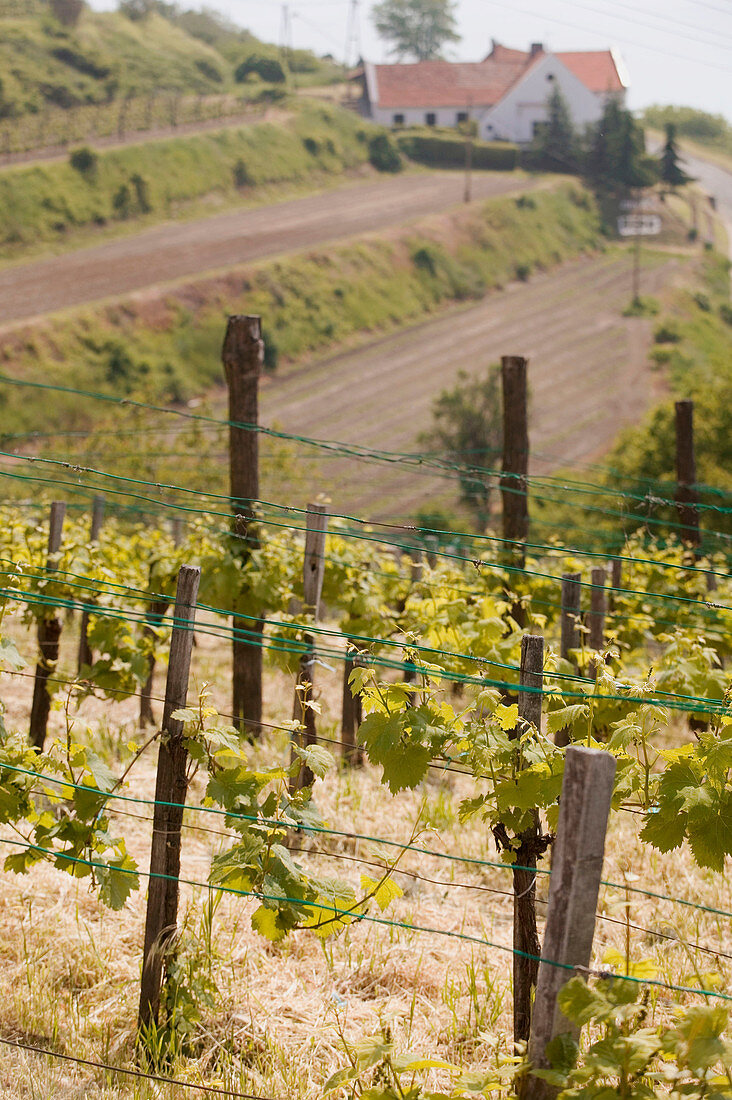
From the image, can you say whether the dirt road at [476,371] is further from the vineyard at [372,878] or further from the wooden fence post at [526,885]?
the wooden fence post at [526,885]

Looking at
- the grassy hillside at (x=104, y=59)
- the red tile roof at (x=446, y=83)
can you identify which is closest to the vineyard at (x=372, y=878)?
the grassy hillside at (x=104, y=59)

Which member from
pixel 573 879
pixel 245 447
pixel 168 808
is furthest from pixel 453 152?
pixel 573 879

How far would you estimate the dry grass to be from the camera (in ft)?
11.0

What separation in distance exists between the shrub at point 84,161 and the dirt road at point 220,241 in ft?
13.0

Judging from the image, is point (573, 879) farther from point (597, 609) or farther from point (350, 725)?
point (350, 725)

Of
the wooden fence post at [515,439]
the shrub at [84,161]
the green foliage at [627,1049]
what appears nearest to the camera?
the green foliage at [627,1049]

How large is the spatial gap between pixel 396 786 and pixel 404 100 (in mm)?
76158

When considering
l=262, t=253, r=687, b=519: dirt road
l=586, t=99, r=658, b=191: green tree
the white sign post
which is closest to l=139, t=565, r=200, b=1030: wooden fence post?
l=262, t=253, r=687, b=519: dirt road

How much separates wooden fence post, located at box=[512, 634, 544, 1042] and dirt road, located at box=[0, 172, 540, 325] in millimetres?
35461

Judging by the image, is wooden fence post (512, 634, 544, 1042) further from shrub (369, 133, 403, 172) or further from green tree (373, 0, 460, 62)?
green tree (373, 0, 460, 62)

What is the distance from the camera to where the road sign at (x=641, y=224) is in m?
64.2

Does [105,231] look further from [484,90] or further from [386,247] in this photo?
[484,90]

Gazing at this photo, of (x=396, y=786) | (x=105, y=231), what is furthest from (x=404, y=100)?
(x=396, y=786)

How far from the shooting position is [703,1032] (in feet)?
6.82
